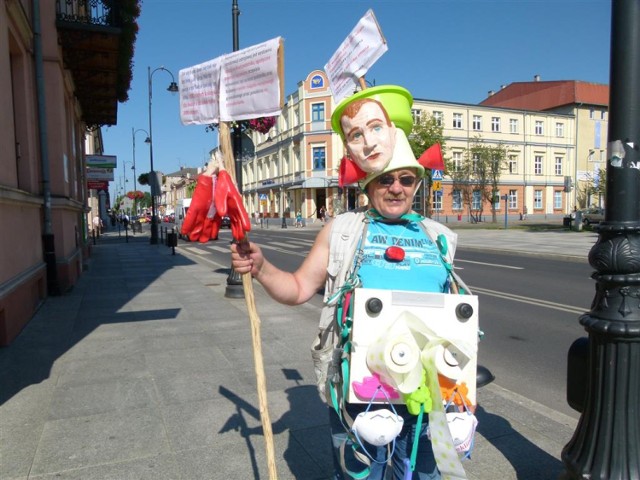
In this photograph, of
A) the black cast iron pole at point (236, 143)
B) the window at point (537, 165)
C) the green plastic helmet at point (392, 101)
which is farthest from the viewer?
the window at point (537, 165)

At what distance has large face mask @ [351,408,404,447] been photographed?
5.90 feet

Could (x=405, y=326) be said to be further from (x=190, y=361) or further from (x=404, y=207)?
(x=190, y=361)

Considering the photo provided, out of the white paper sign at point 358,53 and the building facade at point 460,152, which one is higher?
the building facade at point 460,152

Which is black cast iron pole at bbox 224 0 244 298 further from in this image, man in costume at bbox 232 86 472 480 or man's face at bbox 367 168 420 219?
man's face at bbox 367 168 420 219

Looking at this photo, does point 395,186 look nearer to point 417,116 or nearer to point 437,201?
point 417,116

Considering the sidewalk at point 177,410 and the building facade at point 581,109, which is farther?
the building facade at point 581,109

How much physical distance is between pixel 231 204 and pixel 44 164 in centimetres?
854

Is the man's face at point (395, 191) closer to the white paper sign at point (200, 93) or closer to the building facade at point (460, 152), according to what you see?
the white paper sign at point (200, 93)

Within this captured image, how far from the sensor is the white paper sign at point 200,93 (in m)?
2.44

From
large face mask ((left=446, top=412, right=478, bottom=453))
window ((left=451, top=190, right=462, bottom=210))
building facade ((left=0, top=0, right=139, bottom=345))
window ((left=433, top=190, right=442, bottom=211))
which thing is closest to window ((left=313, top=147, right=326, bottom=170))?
window ((left=433, top=190, right=442, bottom=211))

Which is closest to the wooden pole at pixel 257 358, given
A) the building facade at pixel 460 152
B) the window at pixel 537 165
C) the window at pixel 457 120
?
the building facade at pixel 460 152

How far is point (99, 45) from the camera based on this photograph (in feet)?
36.6

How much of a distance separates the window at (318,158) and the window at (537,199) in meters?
24.7

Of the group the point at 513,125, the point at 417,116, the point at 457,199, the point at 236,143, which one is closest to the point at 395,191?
the point at 236,143
